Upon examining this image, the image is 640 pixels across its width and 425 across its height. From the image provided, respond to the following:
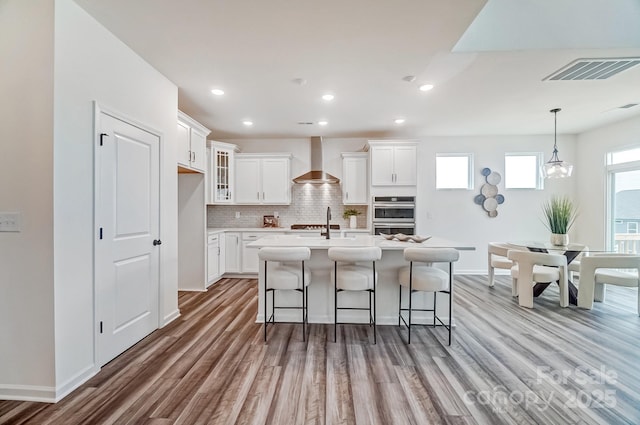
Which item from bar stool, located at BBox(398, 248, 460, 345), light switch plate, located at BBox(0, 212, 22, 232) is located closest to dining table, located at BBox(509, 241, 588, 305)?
bar stool, located at BBox(398, 248, 460, 345)

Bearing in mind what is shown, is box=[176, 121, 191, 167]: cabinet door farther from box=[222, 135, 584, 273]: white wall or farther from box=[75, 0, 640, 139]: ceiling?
box=[222, 135, 584, 273]: white wall

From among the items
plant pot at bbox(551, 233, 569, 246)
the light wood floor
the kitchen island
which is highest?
plant pot at bbox(551, 233, 569, 246)

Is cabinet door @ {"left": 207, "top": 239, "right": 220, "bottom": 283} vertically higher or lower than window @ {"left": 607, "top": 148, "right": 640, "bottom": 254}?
lower

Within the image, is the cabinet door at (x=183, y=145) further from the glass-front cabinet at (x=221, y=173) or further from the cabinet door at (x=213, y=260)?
the cabinet door at (x=213, y=260)

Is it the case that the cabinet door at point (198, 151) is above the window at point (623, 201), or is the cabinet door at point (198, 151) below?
above

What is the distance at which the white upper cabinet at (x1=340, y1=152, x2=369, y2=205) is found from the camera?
5.43m

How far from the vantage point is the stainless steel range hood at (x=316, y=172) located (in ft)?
17.3

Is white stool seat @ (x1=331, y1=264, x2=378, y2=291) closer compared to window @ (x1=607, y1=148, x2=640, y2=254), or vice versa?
white stool seat @ (x1=331, y1=264, x2=378, y2=291)

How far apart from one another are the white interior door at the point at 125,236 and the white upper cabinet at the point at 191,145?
91 centimetres

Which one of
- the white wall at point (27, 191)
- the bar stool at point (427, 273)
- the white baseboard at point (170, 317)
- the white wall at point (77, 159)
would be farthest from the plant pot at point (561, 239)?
the white wall at point (27, 191)

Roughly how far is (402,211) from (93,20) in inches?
182

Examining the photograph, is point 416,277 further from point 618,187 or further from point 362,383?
point 618,187

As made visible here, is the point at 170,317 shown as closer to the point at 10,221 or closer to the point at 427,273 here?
the point at 10,221

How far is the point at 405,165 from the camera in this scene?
16.7ft
